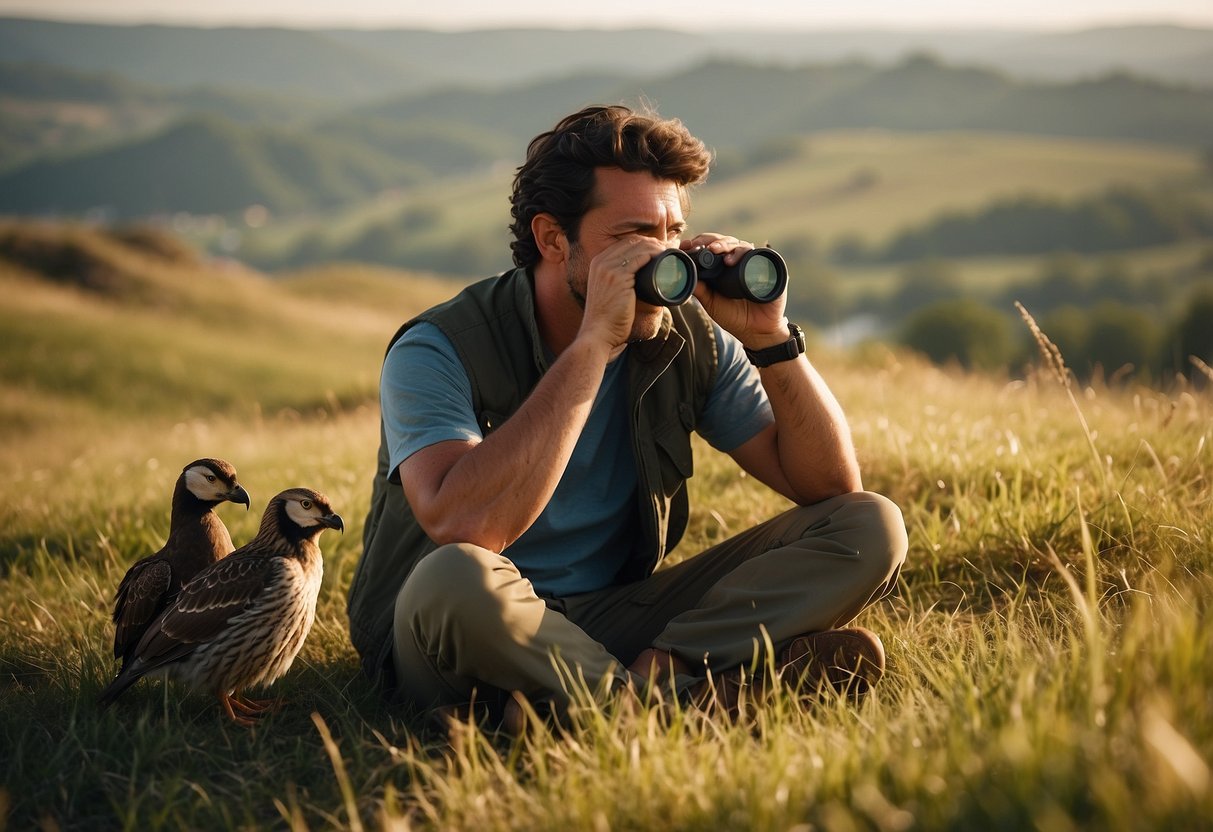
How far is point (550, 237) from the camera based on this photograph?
11.6 ft

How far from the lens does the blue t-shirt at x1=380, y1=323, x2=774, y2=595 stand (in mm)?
3109

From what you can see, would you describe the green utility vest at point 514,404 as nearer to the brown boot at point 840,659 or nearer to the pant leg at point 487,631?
the pant leg at point 487,631

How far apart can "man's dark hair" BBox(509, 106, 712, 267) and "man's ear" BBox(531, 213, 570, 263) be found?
0.02 metres

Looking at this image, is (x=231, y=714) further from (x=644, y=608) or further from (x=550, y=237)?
(x=550, y=237)

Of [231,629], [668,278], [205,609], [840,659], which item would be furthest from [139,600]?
[840,659]

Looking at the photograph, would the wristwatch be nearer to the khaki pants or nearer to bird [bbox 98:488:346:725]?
the khaki pants

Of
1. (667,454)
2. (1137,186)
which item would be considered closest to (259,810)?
(667,454)

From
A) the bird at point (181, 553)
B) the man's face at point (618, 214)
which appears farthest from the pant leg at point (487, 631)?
the man's face at point (618, 214)

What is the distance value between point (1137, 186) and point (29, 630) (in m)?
137

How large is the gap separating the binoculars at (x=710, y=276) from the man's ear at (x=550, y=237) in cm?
46

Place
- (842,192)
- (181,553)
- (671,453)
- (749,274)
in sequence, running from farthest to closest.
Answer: (842,192), (671,453), (181,553), (749,274)

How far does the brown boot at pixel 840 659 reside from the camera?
3004mm

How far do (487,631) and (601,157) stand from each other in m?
1.64

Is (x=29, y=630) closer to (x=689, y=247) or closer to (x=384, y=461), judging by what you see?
(x=384, y=461)
